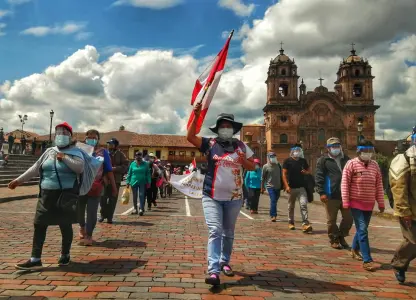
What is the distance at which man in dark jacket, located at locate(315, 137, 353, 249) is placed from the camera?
6.57 m

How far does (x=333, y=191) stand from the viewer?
6656mm

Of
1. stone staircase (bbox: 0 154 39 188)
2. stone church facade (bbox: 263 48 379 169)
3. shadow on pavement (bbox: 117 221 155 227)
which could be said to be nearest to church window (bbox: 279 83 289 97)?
stone church facade (bbox: 263 48 379 169)

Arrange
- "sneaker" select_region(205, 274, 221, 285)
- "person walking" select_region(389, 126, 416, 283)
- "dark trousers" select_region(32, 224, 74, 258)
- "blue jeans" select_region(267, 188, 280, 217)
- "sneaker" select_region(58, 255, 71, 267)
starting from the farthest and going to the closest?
1. "blue jeans" select_region(267, 188, 280, 217)
2. "sneaker" select_region(58, 255, 71, 267)
3. "dark trousers" select_region(32, 224, 74, 258)
4. "person walking" select_region(389, 126, 416, 283)
5. "sneaker" select_region(205, 274, 221, 285)

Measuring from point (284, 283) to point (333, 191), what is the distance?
2.86 metres

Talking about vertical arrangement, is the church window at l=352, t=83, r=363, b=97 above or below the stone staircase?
above

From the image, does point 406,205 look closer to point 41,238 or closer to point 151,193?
point 41,238

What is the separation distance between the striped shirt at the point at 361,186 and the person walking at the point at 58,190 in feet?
12.2

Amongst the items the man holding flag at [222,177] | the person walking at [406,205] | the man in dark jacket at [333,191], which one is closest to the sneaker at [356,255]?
the man in dark jacket at [333,191]

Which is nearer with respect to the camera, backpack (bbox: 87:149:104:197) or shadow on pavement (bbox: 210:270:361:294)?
shadow on pavement (bbox: 210:270:361:294)

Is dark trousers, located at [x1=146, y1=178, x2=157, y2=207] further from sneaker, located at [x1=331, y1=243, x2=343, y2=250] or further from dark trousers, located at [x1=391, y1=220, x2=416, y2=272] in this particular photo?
dark trousers, located at [x1=391, y1=220, x2=416, y2=272]

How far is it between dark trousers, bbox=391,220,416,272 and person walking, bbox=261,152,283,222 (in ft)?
19.2

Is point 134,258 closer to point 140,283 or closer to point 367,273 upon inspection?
point 140,283

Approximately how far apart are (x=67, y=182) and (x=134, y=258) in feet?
4.58

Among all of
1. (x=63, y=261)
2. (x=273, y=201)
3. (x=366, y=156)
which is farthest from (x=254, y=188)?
(x=63, y=261)
